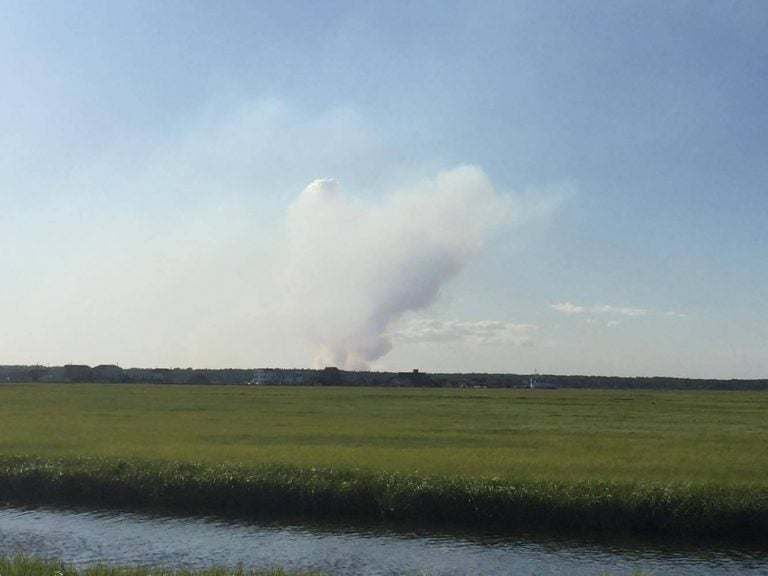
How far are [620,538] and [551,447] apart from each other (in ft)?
48.0

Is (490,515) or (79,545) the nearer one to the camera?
(79,545)

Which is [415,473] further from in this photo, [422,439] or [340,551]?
[422,439]

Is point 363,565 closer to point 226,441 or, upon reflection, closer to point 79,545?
point 79,545

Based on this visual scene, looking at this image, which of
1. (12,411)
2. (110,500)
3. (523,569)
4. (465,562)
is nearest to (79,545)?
(110,500)

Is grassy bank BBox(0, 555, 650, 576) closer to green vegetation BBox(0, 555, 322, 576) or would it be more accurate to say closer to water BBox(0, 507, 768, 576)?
green vegetation BBox(0, 555, 322, 576)

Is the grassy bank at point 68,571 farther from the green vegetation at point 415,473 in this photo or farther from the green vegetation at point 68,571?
the green vegetation at point 415,473

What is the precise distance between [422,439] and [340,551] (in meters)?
20.4

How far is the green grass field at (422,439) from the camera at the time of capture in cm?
2964

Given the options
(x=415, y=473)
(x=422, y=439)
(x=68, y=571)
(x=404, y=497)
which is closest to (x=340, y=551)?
(x=404, y=497)

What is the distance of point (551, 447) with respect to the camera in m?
37.6

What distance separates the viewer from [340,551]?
A: 2130cm

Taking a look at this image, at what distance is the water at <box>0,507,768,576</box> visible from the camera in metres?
19.9

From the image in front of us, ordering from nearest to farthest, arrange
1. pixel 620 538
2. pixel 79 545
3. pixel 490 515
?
pixel 79 545 → pixel 620 538 → pixel 490 515

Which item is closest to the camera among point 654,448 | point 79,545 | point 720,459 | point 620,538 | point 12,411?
point 79,545
